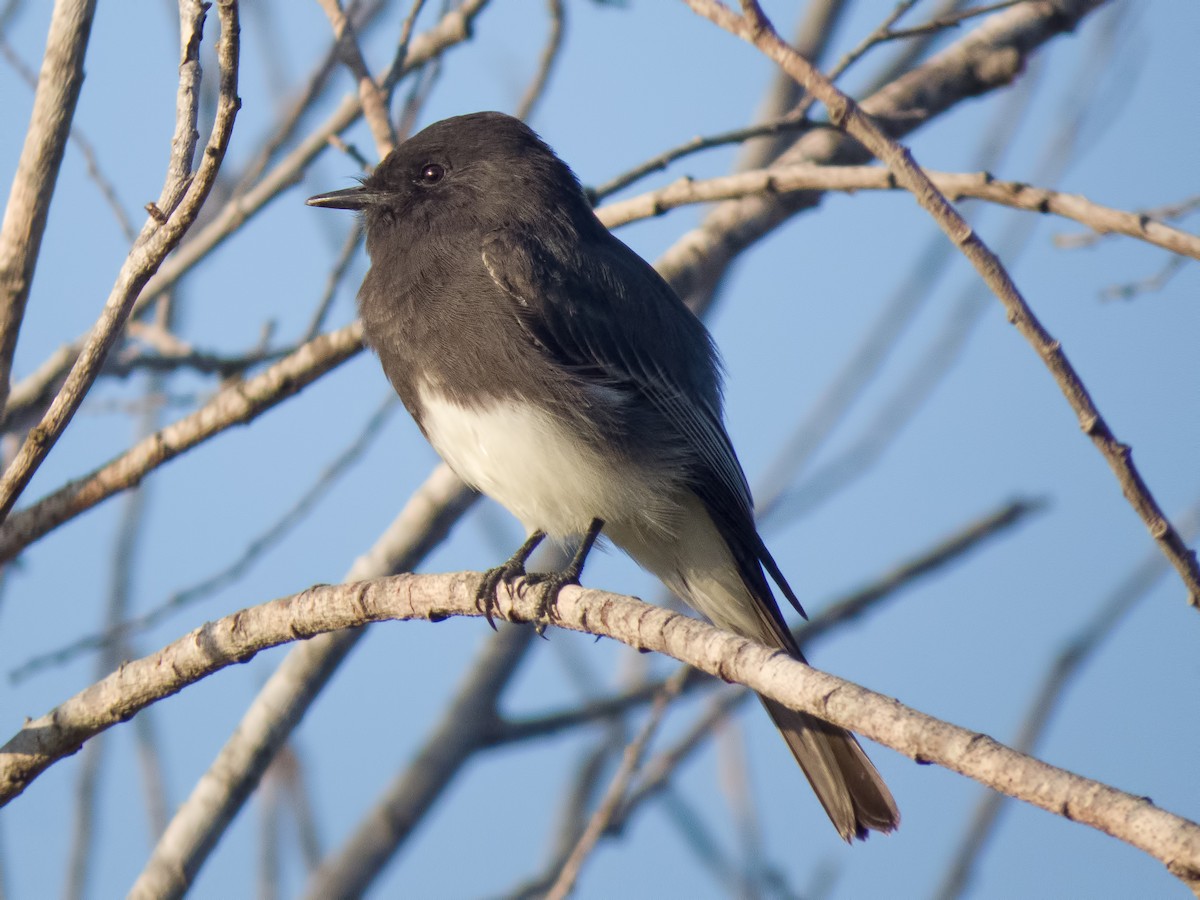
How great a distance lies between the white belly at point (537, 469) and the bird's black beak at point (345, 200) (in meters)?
1.00

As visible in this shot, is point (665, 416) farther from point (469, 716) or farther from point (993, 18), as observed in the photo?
point (993, 18)

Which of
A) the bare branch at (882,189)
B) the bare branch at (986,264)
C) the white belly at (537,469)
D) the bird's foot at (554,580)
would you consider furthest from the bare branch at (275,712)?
the bare branch at (986,264)

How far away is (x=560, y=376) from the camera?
464 centimetres

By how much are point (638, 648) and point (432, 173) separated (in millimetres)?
2758

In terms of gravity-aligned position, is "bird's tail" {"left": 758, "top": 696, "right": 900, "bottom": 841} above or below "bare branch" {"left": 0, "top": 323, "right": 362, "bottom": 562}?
below

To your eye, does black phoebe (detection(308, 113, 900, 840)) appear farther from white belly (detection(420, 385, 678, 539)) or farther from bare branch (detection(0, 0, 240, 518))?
bare branch (detection(0, 0, 240, 518))

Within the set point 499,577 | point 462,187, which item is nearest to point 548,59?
point 462,187

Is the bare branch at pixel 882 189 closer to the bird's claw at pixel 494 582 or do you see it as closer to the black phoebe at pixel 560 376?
the black phoebe at pixel 560 376

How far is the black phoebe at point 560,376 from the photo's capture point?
4.49 metres

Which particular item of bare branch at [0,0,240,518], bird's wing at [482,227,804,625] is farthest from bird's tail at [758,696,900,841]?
bare branch at [0,0,240,518]

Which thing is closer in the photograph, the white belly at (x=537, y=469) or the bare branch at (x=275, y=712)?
the bare branch at (x=275, y=712)

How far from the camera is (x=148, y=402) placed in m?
5.63

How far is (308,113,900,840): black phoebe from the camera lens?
14.7 ft

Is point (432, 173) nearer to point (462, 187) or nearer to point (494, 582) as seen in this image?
point (462, 187)
